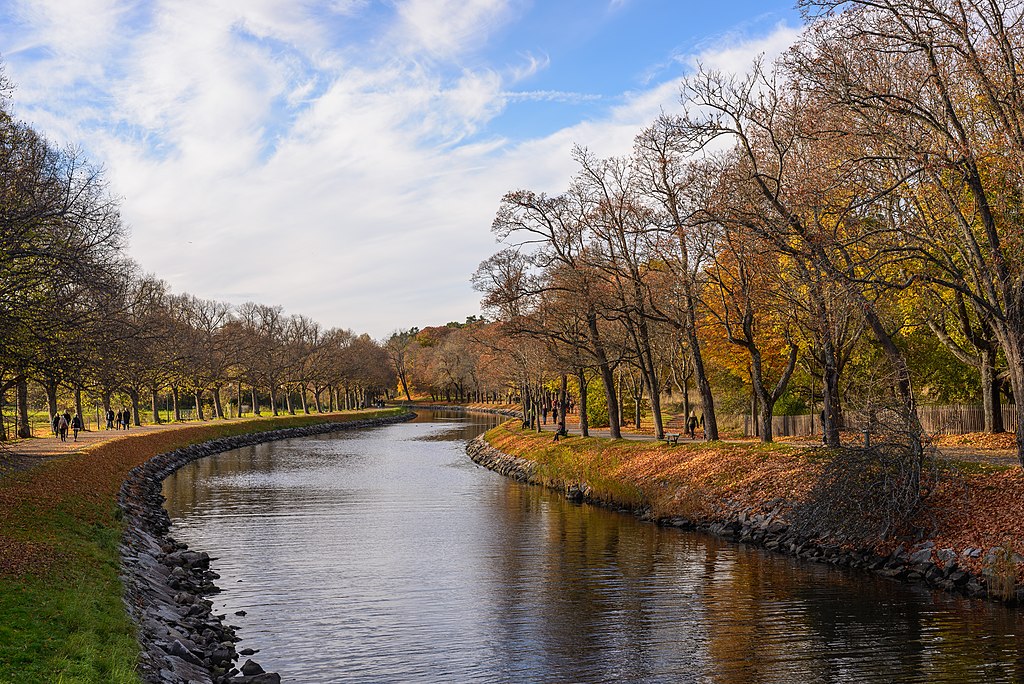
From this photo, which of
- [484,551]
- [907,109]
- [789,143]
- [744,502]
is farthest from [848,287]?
[484,551]

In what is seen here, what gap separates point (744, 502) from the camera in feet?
99.5

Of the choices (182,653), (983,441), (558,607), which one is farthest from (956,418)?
(182,653)

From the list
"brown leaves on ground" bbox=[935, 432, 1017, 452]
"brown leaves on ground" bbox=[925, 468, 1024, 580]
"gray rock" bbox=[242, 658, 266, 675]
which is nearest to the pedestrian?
"gray rock" bbox=[242, 658, 266, 675]

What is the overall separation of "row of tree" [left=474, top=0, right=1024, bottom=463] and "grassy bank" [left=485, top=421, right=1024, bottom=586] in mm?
1692

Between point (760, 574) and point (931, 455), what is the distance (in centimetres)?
578

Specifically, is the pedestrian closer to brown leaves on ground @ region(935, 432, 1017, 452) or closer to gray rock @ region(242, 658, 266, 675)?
gray rock @ region(242, 658, 266, 675)

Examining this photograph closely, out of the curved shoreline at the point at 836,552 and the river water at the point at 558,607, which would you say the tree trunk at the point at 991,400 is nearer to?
the curved shoreline at the point at 836,552

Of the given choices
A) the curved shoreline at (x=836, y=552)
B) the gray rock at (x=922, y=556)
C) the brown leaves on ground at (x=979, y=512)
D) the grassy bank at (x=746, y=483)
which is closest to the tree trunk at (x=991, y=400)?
the grassy bank at (x=746, y=483)

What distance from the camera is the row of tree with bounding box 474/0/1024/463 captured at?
2214 centimetres

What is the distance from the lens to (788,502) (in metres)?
28.3

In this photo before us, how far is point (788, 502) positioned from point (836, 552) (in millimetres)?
3867

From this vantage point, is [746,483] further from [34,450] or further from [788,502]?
[34,450]

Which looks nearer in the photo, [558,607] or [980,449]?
[558,607]

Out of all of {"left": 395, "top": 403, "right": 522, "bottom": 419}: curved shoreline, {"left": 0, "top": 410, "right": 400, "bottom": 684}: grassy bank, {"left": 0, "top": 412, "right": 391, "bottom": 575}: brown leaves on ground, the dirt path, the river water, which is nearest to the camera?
{"left": 0, "top": 410, "right": 400, "bottom": 684}: grassy bank
